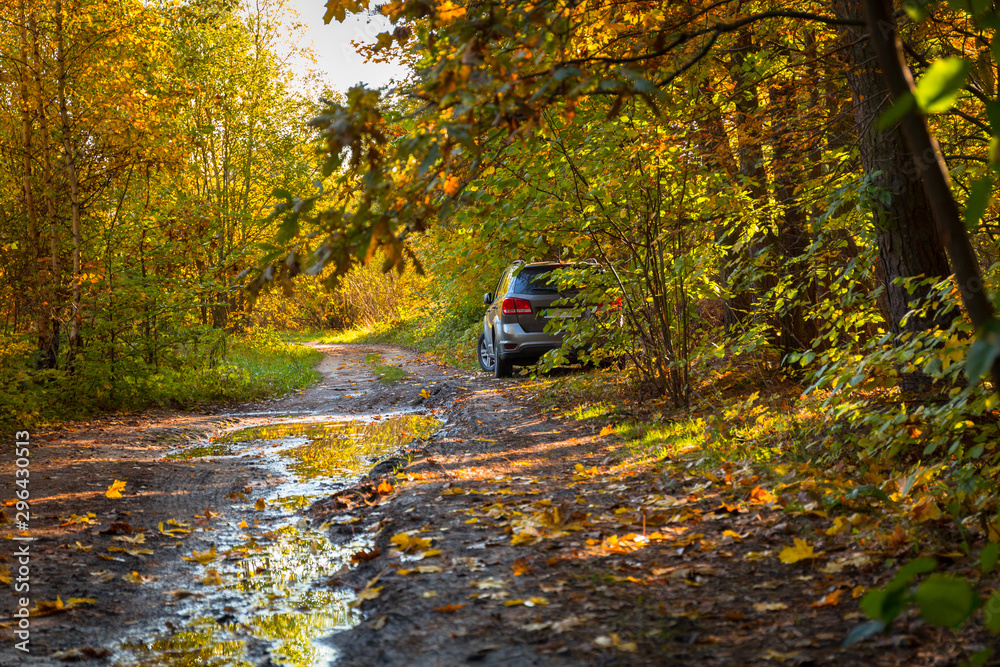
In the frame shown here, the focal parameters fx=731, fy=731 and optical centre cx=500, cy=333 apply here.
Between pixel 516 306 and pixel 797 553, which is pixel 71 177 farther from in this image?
pixel 797 553

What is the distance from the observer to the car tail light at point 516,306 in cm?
1284

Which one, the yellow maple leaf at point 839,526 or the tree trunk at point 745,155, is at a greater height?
the tree trunk at point 745,155

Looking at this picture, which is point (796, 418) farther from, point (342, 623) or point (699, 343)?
point (342, 623)

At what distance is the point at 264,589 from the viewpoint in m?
3.92

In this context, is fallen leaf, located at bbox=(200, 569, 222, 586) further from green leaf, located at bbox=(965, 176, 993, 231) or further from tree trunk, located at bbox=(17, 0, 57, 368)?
tree trunk, located at bbox=(17, 0, 57, 368)

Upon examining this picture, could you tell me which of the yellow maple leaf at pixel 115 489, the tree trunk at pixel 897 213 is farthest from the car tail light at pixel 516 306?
the tree trunk at pixel 897 213

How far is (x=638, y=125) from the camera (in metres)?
7.18

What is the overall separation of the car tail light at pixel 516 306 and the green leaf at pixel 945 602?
36.9 feet

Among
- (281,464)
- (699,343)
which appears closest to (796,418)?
(699,343)

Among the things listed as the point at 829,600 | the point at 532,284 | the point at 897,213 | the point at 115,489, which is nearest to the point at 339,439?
the point at 115,489

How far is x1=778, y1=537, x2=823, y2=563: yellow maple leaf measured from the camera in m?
3.56

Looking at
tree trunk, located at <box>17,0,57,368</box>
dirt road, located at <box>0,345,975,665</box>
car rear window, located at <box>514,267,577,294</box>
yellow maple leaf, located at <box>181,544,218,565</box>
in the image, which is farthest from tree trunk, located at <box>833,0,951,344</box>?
tree trunk, located at <box>17,0,57,368</box>

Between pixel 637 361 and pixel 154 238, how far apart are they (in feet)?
25.5

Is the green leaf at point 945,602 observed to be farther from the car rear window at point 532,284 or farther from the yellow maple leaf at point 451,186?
the car rear window at point 532,284
